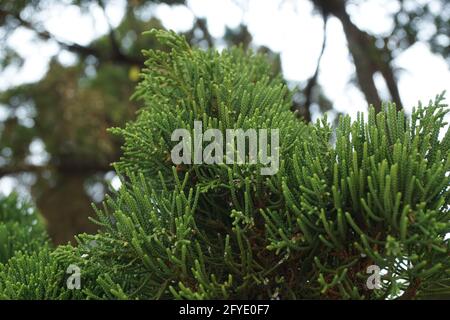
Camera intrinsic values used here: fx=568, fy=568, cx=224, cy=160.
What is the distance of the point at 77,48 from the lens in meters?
5.58

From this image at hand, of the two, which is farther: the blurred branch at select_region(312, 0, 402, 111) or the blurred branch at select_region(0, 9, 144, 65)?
the blurred branch at select_region(0, 9, 144, 65)

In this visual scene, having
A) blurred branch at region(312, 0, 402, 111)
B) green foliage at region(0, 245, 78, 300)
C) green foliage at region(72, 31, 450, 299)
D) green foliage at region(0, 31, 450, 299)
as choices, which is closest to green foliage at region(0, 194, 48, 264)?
green foliage at region(0, 245, 78, 300)

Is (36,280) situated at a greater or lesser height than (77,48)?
lesser

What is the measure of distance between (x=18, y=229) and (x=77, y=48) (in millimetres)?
2914

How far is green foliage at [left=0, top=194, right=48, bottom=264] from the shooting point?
2863 millimetres

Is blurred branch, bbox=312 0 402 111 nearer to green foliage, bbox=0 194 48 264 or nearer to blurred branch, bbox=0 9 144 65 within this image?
blurred branch, bbox=0 9 144 65

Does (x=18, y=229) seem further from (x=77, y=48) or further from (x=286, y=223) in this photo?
(x=77, y=48)

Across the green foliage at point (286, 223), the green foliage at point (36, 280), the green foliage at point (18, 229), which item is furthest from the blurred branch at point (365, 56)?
the green foliage at point (36, 280)

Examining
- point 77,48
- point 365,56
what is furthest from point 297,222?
point 77,48

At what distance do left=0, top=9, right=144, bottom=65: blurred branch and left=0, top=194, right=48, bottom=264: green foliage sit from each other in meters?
2.05

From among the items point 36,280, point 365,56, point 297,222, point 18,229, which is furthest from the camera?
point 365,56

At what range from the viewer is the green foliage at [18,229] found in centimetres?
286

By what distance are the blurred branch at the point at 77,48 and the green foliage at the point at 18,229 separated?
2045 mm
